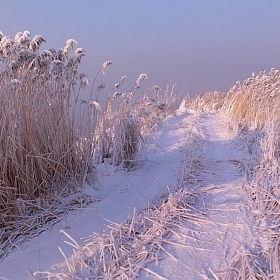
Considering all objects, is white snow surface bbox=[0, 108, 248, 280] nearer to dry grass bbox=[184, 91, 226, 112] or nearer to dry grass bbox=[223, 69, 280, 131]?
dry grass bbox=[223, 69, 280, 131]

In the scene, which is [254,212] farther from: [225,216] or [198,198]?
[198,198]

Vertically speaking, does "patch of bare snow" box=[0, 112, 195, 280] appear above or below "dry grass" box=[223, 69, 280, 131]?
below

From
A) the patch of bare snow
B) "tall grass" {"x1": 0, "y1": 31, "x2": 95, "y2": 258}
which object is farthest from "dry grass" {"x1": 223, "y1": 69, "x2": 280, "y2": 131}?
"tall grass" {"x1": 0, "y1": 31, "x2": 95, "y2": 258}

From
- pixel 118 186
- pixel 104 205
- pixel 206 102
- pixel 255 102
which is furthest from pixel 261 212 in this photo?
pixel 206 102

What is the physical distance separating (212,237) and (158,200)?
28.4 inches

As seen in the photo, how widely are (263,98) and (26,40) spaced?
13.2 ft

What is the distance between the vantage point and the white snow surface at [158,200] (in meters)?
1.75

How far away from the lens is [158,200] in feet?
8.56

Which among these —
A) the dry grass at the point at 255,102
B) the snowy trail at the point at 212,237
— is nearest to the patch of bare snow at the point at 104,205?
the snowy trail at the point at 212,237

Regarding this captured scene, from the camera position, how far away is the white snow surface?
1.75m

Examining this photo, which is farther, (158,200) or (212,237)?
(158,200)

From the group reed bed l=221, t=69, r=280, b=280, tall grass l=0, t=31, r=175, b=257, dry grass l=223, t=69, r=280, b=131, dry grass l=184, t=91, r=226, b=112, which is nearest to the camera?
reed bed l=221, t=69, r=280, b=280

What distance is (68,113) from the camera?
3.09 m

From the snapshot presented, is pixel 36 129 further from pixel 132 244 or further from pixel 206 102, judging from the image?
pixel 206 102
